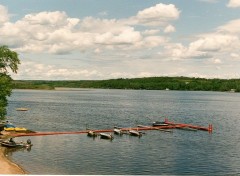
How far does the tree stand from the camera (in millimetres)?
74438

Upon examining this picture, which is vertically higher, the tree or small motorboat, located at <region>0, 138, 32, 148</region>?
the tree

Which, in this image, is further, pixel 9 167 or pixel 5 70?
pixel 5 70

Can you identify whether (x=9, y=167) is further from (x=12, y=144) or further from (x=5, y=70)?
(x=5, y=70)

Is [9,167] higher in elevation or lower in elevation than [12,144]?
lower

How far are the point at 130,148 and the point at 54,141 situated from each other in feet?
55.3

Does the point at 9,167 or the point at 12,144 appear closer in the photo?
the point at 9,167

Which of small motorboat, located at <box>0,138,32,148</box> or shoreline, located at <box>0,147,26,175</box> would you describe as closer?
shoreline, located at <box>0,147,26,175</box>

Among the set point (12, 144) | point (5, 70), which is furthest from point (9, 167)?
point (5, 70)

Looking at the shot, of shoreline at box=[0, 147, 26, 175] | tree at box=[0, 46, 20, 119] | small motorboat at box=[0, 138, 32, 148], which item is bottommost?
shoreline at box=[0, 147, 26, 175]

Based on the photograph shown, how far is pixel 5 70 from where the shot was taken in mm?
78875

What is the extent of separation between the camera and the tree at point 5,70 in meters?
74.4

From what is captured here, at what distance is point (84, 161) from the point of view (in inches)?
2346

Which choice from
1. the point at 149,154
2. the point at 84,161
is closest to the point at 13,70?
the point at 84,161

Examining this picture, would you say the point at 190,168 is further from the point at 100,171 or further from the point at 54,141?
the point at 54,141
